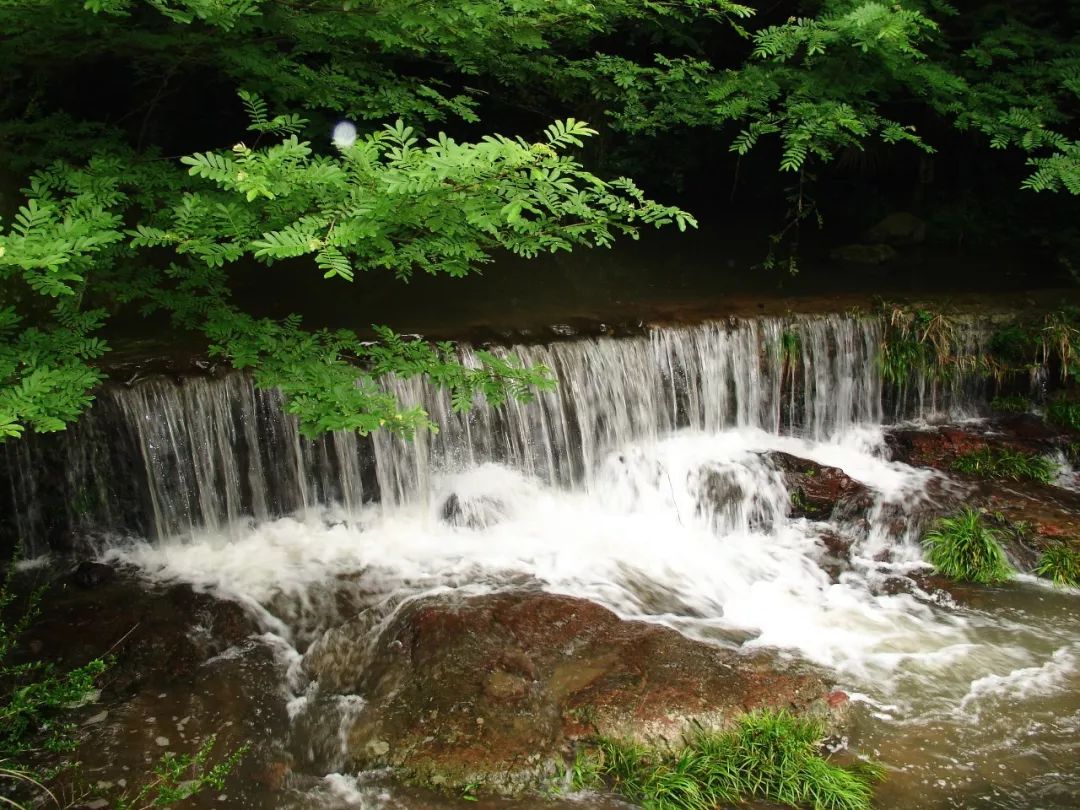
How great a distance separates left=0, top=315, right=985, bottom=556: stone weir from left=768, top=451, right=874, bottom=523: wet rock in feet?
3.55

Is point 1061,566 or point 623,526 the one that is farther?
point 623,526

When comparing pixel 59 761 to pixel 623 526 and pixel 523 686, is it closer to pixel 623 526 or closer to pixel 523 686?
pixel 523 686

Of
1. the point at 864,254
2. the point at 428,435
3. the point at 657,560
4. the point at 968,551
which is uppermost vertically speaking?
the point at 864,254

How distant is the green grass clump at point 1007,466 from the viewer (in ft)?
27.3

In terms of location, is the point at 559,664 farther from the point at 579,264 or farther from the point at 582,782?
the point at 579,264

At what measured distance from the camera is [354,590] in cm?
637

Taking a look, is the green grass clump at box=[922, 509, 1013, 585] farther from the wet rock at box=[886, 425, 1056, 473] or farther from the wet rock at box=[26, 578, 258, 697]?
the wet rock at box=[26, 578, 258, 697]

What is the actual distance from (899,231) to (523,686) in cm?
1155

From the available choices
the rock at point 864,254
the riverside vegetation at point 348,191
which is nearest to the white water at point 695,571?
the riverside vegetation at point 348,191

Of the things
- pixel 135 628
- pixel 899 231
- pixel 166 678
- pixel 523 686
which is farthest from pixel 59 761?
pixel 899 231

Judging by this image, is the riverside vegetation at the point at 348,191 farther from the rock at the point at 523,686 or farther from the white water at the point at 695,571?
the white water at the point at 695,571

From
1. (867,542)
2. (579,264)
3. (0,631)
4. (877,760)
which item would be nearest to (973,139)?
(579,264)

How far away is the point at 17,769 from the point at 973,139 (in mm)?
15057

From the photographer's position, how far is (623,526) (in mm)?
7812
